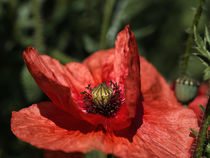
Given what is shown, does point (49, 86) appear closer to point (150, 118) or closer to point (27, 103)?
point (150, 118)

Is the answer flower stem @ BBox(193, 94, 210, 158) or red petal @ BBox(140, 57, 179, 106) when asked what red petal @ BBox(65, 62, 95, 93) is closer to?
red petal @ BBox(140, 57, 179, 106)

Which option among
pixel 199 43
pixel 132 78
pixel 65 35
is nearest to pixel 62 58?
pixel 65 35

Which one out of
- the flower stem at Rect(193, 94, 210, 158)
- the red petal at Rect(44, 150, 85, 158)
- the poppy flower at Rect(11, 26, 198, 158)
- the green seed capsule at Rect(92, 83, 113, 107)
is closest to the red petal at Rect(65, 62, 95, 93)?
the poppy flower at Rect(11, 26, 198, 158)

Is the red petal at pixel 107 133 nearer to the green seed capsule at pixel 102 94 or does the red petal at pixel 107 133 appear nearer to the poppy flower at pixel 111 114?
the poppy flower at pixel 111 114

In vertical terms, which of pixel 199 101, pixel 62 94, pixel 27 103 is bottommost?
pixel 27 103

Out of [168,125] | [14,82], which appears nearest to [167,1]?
[14,82]

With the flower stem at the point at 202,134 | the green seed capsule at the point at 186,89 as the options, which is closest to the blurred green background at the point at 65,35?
the green seed capsule at the point at 186,89
